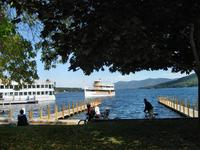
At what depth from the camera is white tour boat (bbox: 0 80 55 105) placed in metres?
130

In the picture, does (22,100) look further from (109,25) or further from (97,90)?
(109,25)

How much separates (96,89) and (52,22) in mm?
142082

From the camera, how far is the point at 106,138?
48.2ft

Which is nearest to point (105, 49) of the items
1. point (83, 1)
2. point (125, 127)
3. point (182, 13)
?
point (83, 1)

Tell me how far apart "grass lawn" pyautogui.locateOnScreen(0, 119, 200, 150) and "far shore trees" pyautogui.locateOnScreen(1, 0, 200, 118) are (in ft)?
7.15

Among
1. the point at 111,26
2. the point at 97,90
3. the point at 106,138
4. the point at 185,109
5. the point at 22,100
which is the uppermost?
the point at 97,90

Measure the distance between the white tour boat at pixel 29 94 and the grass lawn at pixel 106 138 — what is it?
113 meters

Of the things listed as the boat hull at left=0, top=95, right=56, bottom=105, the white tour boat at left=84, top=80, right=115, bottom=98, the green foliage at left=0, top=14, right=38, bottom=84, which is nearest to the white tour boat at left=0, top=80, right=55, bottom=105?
the boat hull at left=0, top=95, right=56, bottom=105

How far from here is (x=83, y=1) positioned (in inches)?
481

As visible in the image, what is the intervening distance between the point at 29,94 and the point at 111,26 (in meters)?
127

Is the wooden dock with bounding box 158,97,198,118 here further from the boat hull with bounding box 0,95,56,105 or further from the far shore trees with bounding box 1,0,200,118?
the boat hull with bounding box 0,95,56,105

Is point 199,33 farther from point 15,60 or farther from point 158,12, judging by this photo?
point 15,60

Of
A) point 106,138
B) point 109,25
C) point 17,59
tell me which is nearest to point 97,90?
point 17,59

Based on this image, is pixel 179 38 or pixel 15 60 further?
pixel 15 60
